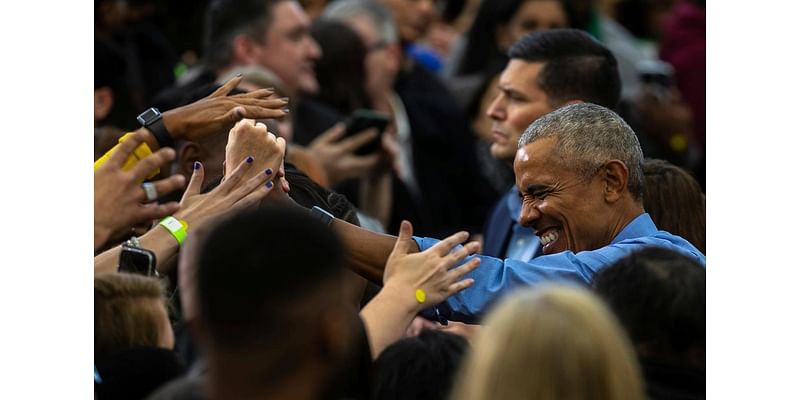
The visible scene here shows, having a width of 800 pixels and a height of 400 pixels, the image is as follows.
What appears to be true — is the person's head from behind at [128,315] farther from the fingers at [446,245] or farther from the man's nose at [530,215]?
the man's nose at [530,215]

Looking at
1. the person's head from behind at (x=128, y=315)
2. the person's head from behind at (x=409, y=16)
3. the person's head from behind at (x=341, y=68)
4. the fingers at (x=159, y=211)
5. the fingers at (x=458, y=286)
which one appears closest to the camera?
the person's head from behind at (x=128, y=315)

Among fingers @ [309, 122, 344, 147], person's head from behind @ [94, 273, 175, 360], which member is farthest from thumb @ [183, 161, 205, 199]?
fingers @ [309, 122, 344, 147]

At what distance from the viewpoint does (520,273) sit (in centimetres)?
392

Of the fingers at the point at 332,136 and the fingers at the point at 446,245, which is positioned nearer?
the fingers at the point at 446,245

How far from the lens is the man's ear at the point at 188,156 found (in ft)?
14.9

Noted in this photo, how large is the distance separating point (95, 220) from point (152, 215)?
170 millimetres

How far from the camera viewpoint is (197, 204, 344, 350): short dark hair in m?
2.47

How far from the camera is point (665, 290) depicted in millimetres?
3080

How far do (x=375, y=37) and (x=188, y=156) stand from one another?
3687 mm

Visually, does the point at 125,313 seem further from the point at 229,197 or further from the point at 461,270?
the point at 461,270

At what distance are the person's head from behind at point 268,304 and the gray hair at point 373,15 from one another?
570cm

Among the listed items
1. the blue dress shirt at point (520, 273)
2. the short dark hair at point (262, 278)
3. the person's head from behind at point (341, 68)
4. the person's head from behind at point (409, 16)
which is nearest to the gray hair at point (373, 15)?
the person's head from behind at point (341, 68)

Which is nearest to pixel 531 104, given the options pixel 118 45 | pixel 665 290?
pixel 665 290

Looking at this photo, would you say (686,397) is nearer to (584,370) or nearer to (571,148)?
(584,370)
